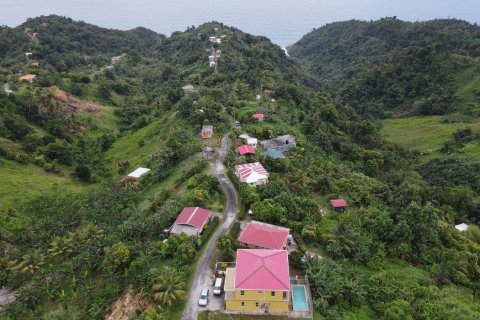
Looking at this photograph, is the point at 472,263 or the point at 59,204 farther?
the point at 59,204

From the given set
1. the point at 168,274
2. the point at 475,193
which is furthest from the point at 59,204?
the point at 475,193

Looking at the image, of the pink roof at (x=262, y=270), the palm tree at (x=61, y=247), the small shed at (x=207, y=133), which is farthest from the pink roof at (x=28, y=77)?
the pink roof at (x=262, y=270)

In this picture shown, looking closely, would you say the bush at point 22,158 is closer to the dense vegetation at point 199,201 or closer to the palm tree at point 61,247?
the dense vegetation at point 199,201

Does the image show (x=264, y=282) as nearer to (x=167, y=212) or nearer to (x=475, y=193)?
(x=167, y=212)

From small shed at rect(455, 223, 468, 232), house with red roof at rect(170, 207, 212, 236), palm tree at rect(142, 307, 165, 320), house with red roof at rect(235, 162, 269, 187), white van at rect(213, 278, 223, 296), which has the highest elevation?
house with red roof at rect(235, 162, 269, 187)

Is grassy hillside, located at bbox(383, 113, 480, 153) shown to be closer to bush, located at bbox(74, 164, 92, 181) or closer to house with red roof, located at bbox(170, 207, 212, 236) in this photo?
house with red roof, located at bbox(170, 207, 212, 236)

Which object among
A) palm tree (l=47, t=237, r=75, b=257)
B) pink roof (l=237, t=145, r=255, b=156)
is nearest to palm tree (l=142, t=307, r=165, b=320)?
palm tree (l=47, t=237, r=75, b=257)
